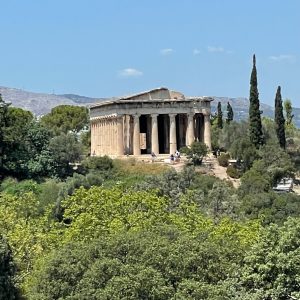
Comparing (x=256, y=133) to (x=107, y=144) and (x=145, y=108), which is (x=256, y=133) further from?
(x=107, y=144)

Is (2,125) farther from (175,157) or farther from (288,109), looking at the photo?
(288,109)

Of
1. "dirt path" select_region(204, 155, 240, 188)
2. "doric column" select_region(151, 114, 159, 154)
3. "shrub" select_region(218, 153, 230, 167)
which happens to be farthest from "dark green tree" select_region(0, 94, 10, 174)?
"shrub" select_region(218, 153, 230, 167)

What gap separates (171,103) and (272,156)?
14189mm

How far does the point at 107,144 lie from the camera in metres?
77.8

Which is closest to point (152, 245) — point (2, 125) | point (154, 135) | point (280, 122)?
point (2, 125)

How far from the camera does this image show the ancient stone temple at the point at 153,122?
7369 cm

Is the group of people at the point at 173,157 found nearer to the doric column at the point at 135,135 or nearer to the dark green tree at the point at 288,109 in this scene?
the doric column at the point at 135,135

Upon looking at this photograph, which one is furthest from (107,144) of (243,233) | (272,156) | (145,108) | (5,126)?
(243,233)

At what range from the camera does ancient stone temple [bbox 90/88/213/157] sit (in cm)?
7369

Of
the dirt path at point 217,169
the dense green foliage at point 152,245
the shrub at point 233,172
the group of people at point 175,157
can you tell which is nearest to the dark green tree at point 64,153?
the group of people at point 175,157

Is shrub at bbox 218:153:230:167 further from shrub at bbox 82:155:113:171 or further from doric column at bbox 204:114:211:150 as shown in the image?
shrub at bbox 82:155:113:171

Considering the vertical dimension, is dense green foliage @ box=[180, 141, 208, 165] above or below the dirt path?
above

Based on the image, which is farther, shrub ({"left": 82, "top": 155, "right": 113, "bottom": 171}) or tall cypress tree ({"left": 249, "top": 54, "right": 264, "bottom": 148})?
tall cypress tree ({"left": 249, "top": 54, "right": 264, "bottom": 148})

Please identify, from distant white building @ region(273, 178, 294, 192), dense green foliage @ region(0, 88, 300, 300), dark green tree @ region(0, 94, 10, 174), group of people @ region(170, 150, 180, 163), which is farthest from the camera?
group of people @ region(170, 150, 180, 163)
